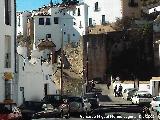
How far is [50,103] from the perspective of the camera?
34.0m

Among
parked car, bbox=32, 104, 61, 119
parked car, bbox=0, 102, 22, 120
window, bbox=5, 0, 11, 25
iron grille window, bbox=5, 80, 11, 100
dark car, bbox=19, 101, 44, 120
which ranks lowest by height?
parked car, bbox=32, 104, 61, 119

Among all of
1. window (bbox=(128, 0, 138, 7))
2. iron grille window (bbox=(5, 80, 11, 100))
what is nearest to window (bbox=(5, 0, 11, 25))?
iron grille window (bbox=(5, 80, 11, 100))

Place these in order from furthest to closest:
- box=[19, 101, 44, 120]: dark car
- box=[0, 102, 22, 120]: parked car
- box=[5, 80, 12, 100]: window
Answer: box=[5, 80, 12, 100]: window < box=[19, 101, 44, 120]: dark car < box=[0, 102, 22, 120]: parked car

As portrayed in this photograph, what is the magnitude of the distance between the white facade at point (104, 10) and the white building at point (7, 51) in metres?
42.4

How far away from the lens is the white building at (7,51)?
3294 centimetres

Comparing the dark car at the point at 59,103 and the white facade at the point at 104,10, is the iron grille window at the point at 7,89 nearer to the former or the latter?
the dark car at the point at 59,103

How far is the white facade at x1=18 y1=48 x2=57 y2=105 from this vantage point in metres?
38.1

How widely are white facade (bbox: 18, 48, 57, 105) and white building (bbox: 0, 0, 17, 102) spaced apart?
2.50 meters

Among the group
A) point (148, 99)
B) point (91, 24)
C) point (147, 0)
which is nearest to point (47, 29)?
point (91, 24)

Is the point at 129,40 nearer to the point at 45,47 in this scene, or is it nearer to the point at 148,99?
the point at 45,47

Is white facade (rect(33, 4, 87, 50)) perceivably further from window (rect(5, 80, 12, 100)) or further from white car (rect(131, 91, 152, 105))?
window (rect(5, 80, 12, 100))

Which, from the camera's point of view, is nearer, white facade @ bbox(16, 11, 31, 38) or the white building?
the white building

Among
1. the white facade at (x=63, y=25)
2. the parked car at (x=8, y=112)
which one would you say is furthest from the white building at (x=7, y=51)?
the white facade at (x=63, y=25)

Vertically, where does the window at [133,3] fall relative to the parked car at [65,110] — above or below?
above
